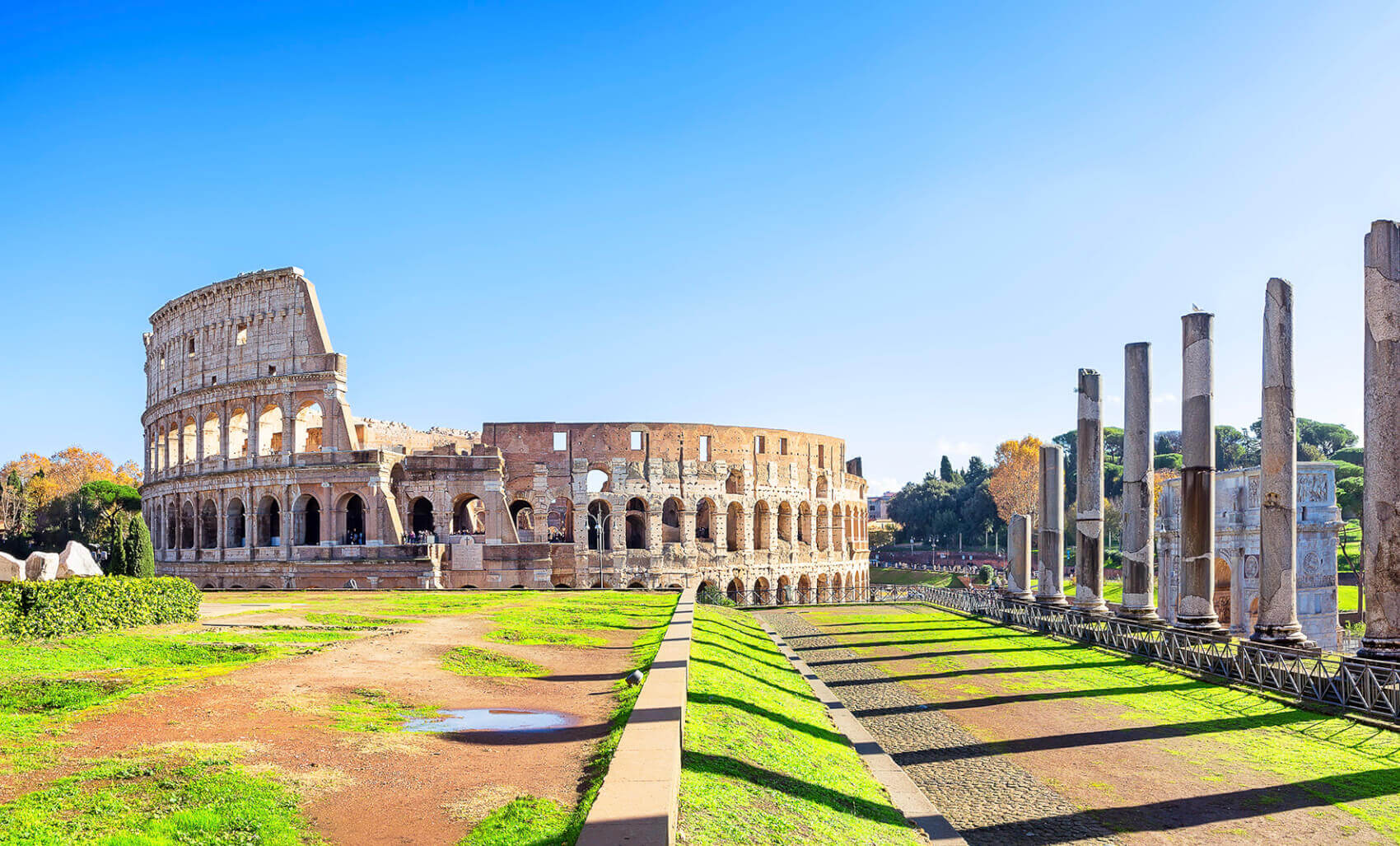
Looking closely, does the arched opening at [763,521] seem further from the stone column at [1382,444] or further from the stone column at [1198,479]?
the stone column at [1382,444]

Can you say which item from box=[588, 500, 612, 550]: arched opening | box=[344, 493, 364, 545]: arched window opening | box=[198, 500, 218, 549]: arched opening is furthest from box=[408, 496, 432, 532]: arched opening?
box=[198, 500, 218, 549]: arched opening

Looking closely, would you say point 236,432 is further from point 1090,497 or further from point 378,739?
point 378,739

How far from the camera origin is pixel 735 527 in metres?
47.6

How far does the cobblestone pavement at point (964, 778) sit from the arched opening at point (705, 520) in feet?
98.4

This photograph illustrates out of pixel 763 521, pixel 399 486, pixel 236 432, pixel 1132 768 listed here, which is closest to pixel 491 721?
pixel 1132 768

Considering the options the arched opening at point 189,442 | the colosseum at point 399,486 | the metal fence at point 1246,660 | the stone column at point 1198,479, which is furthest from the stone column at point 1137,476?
the arched opening at point 189,442

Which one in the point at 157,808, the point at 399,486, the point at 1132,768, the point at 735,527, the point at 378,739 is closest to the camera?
the point at 157,808

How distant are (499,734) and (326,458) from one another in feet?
105

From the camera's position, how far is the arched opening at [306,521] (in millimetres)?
38750

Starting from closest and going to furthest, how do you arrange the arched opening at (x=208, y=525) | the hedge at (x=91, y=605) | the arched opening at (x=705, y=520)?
the hedge at (x=91, y=605) < the arched opening at (x=208, y=525) < the arched opening at (x=705, y=520)

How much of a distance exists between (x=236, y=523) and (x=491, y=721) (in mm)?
36715

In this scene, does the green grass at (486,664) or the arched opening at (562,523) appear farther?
the arched opening at (562,523)

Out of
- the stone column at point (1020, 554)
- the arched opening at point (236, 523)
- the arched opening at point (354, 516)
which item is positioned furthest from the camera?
the arched opening at point (236, 523)

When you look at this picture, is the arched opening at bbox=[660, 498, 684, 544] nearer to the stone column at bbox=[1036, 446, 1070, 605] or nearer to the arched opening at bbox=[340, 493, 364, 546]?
the arched opening at bbox=[340, 493, 364, 546]
